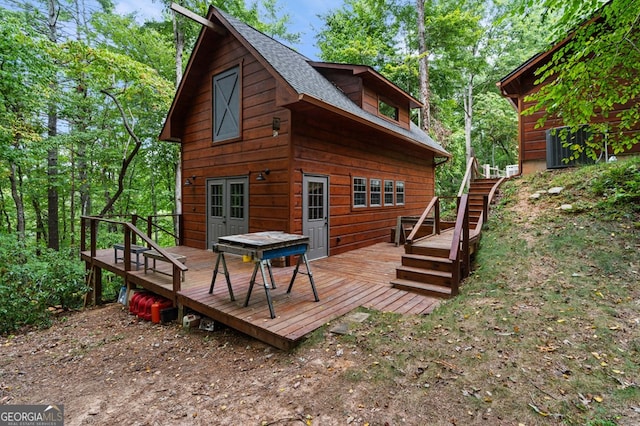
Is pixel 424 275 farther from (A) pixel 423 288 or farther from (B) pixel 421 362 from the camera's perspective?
(B) pixel 421 362

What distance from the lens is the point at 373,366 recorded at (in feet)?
8.97

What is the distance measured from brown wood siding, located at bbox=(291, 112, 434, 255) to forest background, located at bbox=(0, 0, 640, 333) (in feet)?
12.6

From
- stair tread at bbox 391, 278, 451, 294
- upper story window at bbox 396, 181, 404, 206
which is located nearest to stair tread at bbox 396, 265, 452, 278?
stair tread at bbox 391, 278, 451, 294

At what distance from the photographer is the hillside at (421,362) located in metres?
2.21

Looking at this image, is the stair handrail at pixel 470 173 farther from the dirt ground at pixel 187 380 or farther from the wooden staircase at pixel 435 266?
the dirt ground at pixel 187 380

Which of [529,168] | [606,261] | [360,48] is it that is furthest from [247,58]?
[360,48]

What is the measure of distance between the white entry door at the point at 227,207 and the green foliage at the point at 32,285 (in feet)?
9.89

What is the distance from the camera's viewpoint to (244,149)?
7.07 meters

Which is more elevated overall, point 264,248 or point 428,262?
point 264,248

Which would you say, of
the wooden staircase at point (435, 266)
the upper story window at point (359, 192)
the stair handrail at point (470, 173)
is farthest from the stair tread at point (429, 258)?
the stair handrail at point (470, 173)

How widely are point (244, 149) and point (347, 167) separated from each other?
260cm

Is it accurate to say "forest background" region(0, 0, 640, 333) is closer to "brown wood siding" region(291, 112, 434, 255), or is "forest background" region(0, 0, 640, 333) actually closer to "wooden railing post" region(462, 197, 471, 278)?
"wooden railing post" region(462, 197, 471, 278)

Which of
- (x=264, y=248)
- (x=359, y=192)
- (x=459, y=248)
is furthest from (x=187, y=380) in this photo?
(x=359, y=192)

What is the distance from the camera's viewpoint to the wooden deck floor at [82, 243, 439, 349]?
348cm
